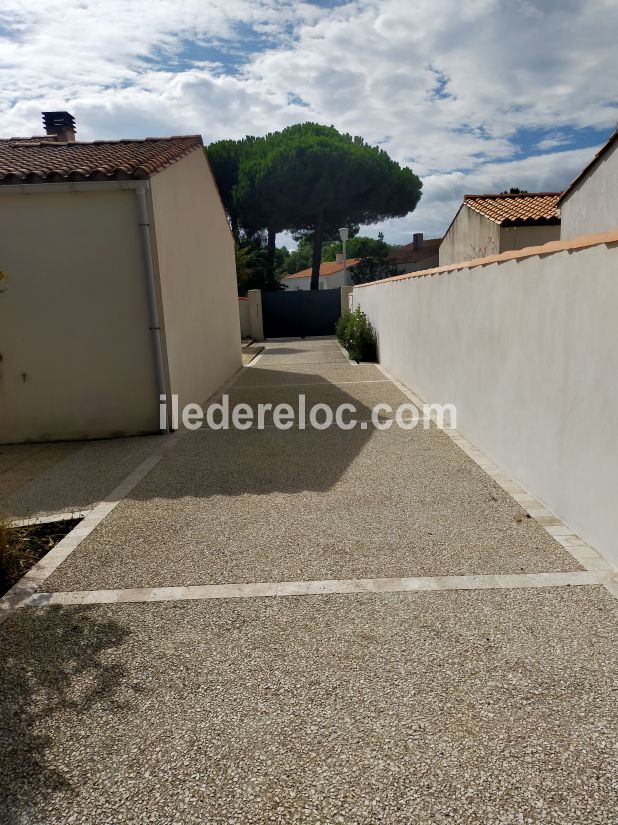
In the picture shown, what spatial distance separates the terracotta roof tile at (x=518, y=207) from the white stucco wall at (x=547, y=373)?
9641 mm

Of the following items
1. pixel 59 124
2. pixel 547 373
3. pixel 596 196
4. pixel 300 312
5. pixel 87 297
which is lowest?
pixel 547 373

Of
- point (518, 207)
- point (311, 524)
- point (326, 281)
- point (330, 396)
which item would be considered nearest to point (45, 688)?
point (311, 524)

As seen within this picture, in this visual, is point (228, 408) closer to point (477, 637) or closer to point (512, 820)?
point (477, 637)

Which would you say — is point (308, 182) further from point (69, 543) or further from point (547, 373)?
point (69, 543)

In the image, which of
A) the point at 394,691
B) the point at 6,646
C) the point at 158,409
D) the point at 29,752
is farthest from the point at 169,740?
the point at 158,409

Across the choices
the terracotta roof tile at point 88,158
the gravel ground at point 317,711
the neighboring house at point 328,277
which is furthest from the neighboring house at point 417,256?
the gravel ground at point 317,711

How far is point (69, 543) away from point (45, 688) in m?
1.73

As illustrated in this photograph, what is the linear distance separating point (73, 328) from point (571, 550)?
247 inches

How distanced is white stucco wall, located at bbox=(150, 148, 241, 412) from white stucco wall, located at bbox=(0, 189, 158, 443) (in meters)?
0.41

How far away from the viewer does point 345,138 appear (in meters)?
32.6

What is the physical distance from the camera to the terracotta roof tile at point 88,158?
6.71 m

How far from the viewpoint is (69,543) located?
417 centimetres

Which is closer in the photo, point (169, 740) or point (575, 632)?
point (169, 740)

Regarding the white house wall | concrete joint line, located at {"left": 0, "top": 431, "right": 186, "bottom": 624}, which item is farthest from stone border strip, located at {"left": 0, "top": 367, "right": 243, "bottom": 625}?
the white house wall
